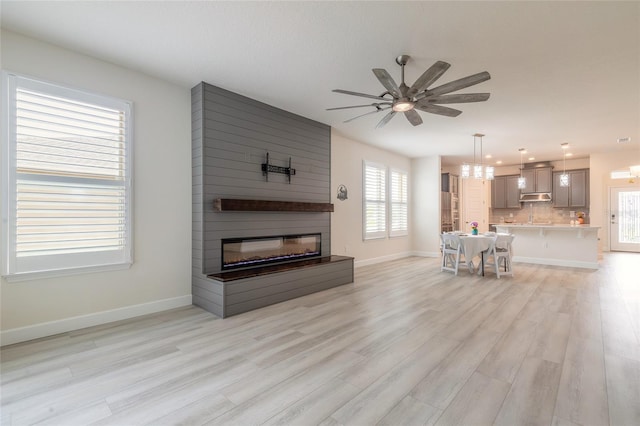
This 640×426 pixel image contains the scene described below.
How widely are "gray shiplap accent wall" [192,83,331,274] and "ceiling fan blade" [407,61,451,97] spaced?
2.39m

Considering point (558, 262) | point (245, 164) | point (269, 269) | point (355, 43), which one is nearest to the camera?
point (355, 43)

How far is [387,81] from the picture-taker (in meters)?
2.83

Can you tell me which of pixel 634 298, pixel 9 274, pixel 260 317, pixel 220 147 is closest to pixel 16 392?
pixel 9 274

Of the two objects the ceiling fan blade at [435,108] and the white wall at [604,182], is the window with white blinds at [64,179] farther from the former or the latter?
the white wall at [604,182]

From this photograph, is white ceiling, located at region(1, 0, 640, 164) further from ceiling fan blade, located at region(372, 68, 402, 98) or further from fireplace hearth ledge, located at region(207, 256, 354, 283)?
fireplace hearth ledge, located at region(207, 256, 354, 283)

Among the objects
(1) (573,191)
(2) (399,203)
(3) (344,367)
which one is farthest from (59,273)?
(1) (573,191)

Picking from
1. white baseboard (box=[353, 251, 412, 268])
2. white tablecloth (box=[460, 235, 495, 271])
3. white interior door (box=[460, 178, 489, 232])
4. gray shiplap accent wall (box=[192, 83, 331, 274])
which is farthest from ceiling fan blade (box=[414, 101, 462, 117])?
white interior door (box=[460, 178, 489, 232])

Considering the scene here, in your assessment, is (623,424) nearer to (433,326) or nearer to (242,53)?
(433,326)

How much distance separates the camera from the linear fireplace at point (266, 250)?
13.8ft

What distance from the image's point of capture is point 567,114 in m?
4.94

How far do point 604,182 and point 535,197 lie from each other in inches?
66.5

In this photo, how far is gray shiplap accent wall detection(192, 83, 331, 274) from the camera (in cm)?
391

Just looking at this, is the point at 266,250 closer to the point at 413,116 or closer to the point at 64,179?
the point at 64,179

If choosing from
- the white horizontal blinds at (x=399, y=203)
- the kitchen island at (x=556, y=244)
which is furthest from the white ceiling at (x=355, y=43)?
the white horizontal blinds at (x=399, y=203)
